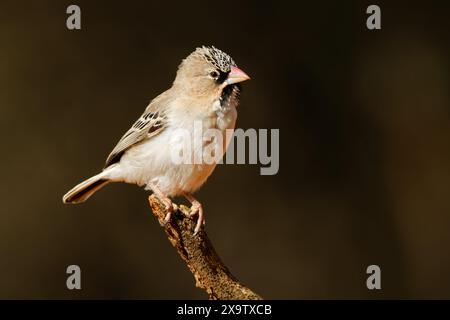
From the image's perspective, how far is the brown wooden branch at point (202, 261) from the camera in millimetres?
4152

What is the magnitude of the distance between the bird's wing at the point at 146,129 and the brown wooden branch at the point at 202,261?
64 centimetres

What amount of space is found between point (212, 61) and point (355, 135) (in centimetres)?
315

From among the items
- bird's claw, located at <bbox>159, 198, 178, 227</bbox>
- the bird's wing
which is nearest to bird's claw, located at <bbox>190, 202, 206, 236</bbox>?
bird's claw, located at <bbox>159, 198, 178, 227</bbox>

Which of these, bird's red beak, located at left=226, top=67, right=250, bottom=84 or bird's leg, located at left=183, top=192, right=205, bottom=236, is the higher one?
bird's red beak, located at left=226, top=67, right=250, bottom=84

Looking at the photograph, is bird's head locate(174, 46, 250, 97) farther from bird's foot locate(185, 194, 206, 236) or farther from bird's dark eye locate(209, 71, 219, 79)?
bird's foot locate(185, 194, 206, 236)

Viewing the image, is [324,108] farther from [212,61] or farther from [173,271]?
[212,61]

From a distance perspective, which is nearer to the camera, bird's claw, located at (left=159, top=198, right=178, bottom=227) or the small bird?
bird's claw, located at (left=159, top=198, right=178, bottom=227)

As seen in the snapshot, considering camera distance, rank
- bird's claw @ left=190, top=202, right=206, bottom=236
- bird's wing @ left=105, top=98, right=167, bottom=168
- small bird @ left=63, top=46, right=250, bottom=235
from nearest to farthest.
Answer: bird's claw @ left=190, top=202, right=206, bottom=236, small bird @ left=63, top=46, right=250, bottom=235, bird's wing @ left=105, top=98, right=167, bottom=168

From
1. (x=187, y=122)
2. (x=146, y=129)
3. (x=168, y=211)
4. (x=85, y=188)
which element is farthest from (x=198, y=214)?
(x=85, y=188)

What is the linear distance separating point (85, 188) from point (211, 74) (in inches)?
45.8

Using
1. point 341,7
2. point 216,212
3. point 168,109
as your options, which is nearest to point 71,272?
point 216,212

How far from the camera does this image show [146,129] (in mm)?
4828

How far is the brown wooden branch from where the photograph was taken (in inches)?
163

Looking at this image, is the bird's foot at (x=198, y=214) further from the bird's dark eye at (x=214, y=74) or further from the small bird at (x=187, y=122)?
the bird's dark eye at (x=214, y=74)
